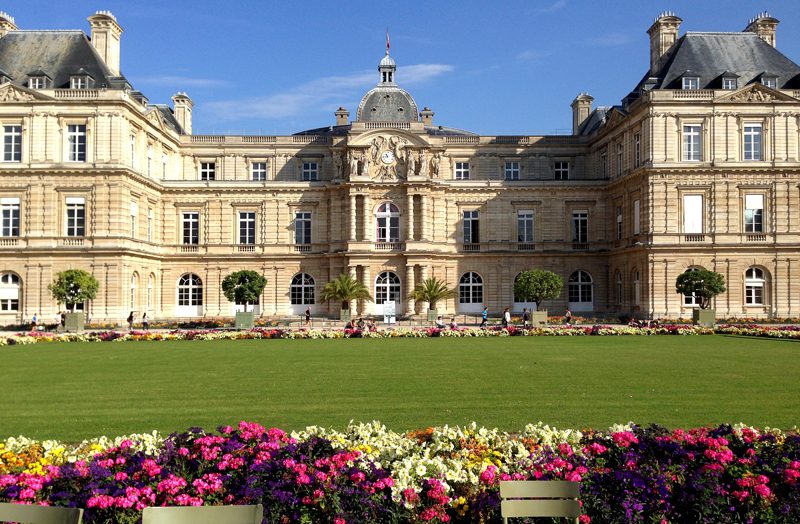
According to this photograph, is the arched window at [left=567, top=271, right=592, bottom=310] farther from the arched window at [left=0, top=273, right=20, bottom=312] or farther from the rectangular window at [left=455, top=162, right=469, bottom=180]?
the arched window at [left=0, top=273, right=20, bottom=312]

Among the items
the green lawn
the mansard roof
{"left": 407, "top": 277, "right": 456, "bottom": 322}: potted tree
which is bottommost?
the green lawn

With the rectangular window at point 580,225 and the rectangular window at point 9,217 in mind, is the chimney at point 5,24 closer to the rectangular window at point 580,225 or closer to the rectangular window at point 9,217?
the rectangular window at point 9,217

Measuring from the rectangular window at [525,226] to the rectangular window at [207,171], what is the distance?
25570mm

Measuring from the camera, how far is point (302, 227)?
54.8 meters

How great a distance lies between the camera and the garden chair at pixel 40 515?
578cm

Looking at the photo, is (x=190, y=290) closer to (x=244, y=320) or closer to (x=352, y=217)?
(x=244, y=320)

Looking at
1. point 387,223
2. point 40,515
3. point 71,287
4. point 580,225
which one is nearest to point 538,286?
point 580,225

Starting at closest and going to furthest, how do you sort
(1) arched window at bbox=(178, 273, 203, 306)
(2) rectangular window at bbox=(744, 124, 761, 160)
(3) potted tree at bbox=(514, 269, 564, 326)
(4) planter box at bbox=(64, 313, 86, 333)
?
(4) planter box at bbox=(64, 313, 86, 333), (3) potted tree at bbox=(514, 269, 564, 326), (2) rectangular window at bbox=(744, 124, 761, 160), (1) arched window at bbox=(178, 273, 203, 306)

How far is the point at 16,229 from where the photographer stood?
46156 mm

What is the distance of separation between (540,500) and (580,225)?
50069mm

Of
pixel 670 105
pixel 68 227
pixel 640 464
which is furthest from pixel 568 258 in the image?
pixel 640 464

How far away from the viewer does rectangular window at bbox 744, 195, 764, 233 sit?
4662cm

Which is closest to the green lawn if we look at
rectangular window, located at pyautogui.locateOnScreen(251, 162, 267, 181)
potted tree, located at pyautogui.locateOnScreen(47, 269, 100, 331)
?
potted tree, located at pyautogui.locateOnScreen(47, 269, 100, 331)

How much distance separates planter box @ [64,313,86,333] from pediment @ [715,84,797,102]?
4235 centimetres
